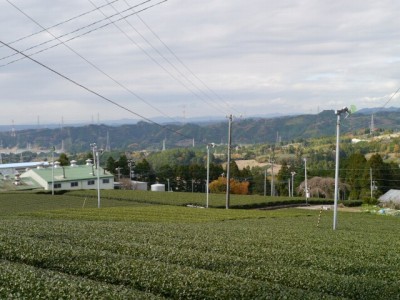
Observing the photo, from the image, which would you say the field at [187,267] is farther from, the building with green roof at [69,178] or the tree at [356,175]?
the tree at [356,175]

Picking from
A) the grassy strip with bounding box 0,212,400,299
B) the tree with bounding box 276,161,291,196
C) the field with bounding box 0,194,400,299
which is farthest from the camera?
the tree with bounding box 276,161,291,196

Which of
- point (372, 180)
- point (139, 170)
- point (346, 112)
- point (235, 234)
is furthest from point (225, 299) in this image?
point (139, 170)

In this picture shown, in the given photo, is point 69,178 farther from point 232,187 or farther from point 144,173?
point 232,187

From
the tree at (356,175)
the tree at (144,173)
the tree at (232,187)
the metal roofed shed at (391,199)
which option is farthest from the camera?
the tree at (144,173)

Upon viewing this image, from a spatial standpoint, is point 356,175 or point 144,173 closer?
point 356,175

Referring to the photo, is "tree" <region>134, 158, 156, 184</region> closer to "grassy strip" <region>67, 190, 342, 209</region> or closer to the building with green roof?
the building with green roof

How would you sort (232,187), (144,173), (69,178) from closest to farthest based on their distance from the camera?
(69,178)
(232,187)
(144,173)

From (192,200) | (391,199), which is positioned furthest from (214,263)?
(391,199)

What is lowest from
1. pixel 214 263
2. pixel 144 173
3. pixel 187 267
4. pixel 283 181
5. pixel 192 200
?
pixel 192 200

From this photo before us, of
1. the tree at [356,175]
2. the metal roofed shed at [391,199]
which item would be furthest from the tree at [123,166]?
the metal roofed shed at [391,199]

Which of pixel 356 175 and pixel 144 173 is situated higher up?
pixel 356 175

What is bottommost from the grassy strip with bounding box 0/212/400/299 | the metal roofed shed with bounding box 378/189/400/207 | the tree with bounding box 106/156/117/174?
the metal roofed shed with bounding box 378/189/400/207

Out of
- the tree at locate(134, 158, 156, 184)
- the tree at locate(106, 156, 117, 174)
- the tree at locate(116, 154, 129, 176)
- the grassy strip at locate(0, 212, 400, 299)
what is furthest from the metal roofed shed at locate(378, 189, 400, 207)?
the tree at locate(106, 156, 117, 174)

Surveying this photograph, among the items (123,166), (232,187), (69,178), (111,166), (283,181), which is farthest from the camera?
(123,166)
